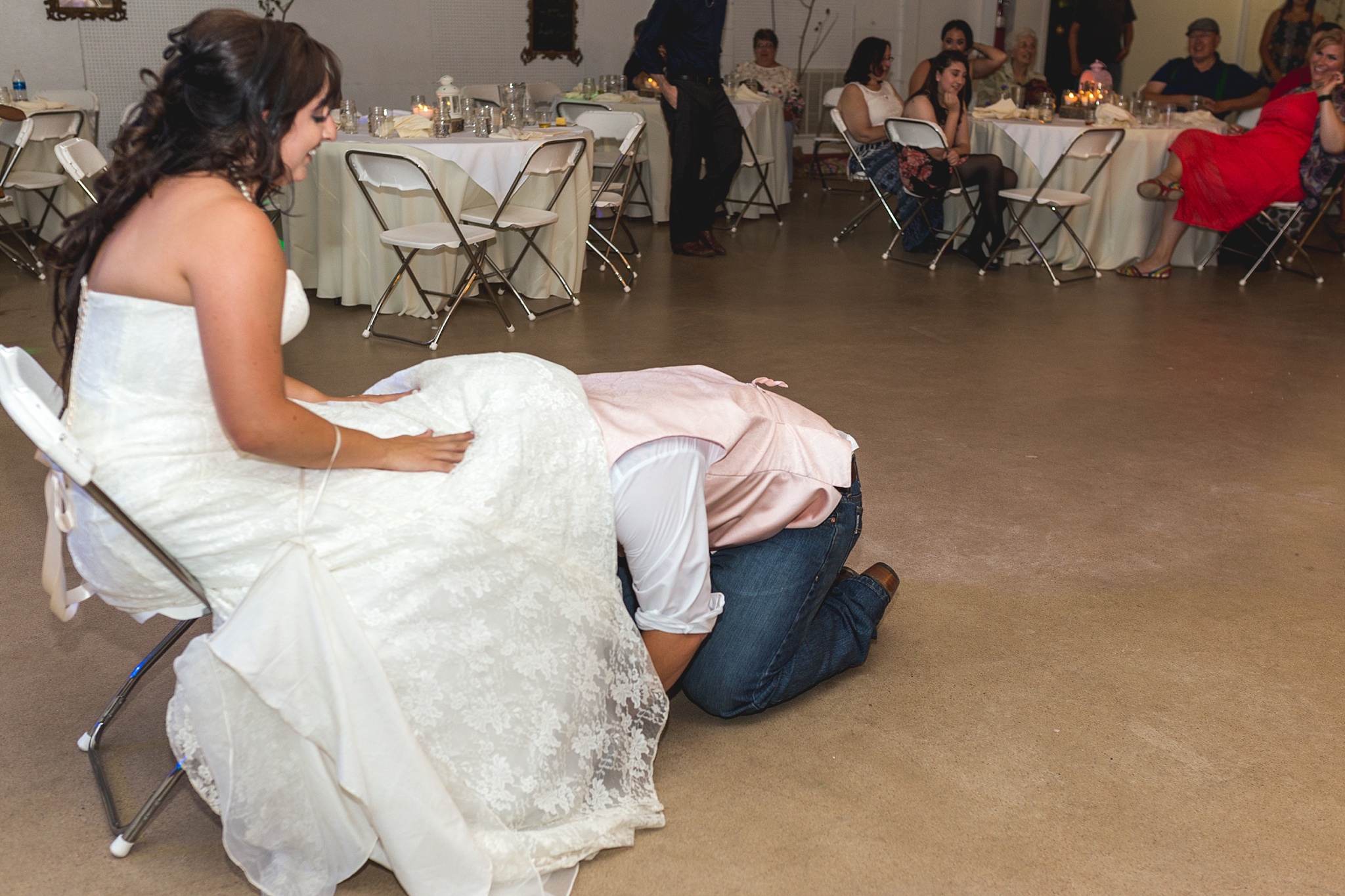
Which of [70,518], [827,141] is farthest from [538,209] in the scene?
[827,141]

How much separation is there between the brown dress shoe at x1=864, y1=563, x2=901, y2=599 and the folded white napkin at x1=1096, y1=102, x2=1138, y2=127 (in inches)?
191

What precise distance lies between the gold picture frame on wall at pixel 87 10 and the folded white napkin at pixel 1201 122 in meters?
6.73

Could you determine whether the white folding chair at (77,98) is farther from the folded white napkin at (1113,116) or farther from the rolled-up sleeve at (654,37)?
the folded white napkin at (1113,116)

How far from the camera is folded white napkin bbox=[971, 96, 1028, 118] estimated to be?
661cm

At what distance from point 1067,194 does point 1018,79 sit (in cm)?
301

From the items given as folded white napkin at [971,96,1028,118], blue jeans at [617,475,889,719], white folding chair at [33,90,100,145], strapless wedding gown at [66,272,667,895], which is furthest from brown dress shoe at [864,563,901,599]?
white folding chair at [33,90,100,145]

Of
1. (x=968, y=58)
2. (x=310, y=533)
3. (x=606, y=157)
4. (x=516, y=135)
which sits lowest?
(x=310, y=533)

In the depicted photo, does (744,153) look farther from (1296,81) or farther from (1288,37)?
(1288,37)

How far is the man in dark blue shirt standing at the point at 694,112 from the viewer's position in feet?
20.3

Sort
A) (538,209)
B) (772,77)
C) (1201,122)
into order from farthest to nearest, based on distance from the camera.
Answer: (772,77) → (1201,122) → (538,209)

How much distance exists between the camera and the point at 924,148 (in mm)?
6270

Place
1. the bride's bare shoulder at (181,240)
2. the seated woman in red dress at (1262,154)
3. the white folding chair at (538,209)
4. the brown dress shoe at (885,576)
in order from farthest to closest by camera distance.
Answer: the seated woman in red dress at (1262,154)
the white folding chair at (538,209)
the brown dress shoe at (885,576)
the bride's bare shoulder at (181,240)

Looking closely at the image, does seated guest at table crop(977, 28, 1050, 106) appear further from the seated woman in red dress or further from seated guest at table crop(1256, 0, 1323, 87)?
the seated woman in red dress

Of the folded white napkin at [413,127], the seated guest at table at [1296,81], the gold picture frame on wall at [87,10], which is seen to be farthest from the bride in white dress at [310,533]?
the gold picture frame on wall at [87,10]
